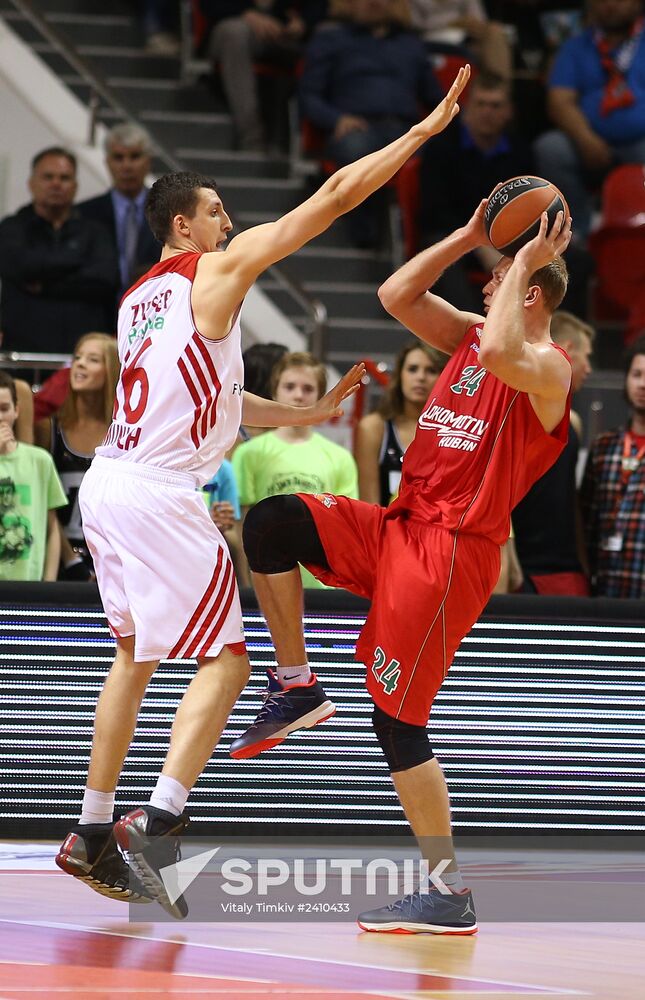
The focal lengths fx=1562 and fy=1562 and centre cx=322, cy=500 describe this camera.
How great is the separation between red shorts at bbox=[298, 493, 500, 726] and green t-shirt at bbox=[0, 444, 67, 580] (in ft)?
6.99

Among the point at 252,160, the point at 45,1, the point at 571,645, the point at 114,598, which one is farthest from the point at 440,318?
the point at 45,1

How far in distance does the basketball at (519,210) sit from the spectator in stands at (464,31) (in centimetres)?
767

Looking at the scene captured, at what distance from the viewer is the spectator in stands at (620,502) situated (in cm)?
732

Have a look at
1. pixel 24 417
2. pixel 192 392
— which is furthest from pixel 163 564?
pixel 24 417

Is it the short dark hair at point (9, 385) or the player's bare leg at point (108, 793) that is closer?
the player's bare leg at point (108, 793)

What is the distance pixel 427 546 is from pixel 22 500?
8.11 feet

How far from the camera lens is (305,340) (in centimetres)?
1089

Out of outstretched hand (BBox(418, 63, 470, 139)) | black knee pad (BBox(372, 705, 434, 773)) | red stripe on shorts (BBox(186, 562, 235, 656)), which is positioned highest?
outstretched hand (BBox(418, 63, 470, 139))

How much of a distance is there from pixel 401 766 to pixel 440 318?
154cm

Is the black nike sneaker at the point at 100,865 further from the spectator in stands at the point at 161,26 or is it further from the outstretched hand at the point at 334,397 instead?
the spectator in stands at the point at 161,26

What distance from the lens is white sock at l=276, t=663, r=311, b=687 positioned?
17.1ft

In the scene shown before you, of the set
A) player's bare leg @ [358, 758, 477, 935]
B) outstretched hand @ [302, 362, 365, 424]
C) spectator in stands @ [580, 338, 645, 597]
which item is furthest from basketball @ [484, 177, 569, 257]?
spectator in stands @ [580, 338, 645, 597]

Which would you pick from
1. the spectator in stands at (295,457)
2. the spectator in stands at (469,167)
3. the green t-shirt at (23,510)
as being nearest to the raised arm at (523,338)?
the spectator in stands at (295,457)

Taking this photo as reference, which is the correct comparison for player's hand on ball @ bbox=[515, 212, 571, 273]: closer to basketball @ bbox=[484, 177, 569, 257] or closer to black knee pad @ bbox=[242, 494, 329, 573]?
basketball @ bbox=[484, 177, 569, 257]
